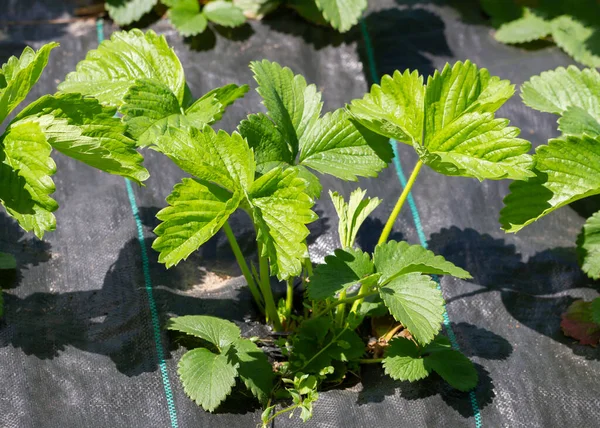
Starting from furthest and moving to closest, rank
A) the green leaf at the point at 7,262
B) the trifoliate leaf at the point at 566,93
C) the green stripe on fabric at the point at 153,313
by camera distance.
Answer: the trifoliate leaf at the point at 566,93 → the green leaf at the point at 7,262 → the green stripe on fabric at the point at 153,313

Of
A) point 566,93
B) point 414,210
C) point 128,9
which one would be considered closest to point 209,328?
point 414,210

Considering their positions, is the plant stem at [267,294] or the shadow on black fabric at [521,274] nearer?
the plant stem at [267,294]

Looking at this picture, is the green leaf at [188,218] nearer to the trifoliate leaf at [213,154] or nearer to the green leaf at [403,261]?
the trifoliate leaf at [213,154]

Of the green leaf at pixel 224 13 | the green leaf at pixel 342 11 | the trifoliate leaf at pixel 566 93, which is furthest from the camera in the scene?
the green leaf at pixel 224 13

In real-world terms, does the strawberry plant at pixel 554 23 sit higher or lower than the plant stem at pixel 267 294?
higher

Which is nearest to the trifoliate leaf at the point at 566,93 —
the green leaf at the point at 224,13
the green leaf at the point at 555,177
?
the green leaf at the point at 555,177

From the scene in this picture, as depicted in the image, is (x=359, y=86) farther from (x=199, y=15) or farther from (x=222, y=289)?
(x=222, y=289)

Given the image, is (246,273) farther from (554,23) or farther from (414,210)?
(554,23)
